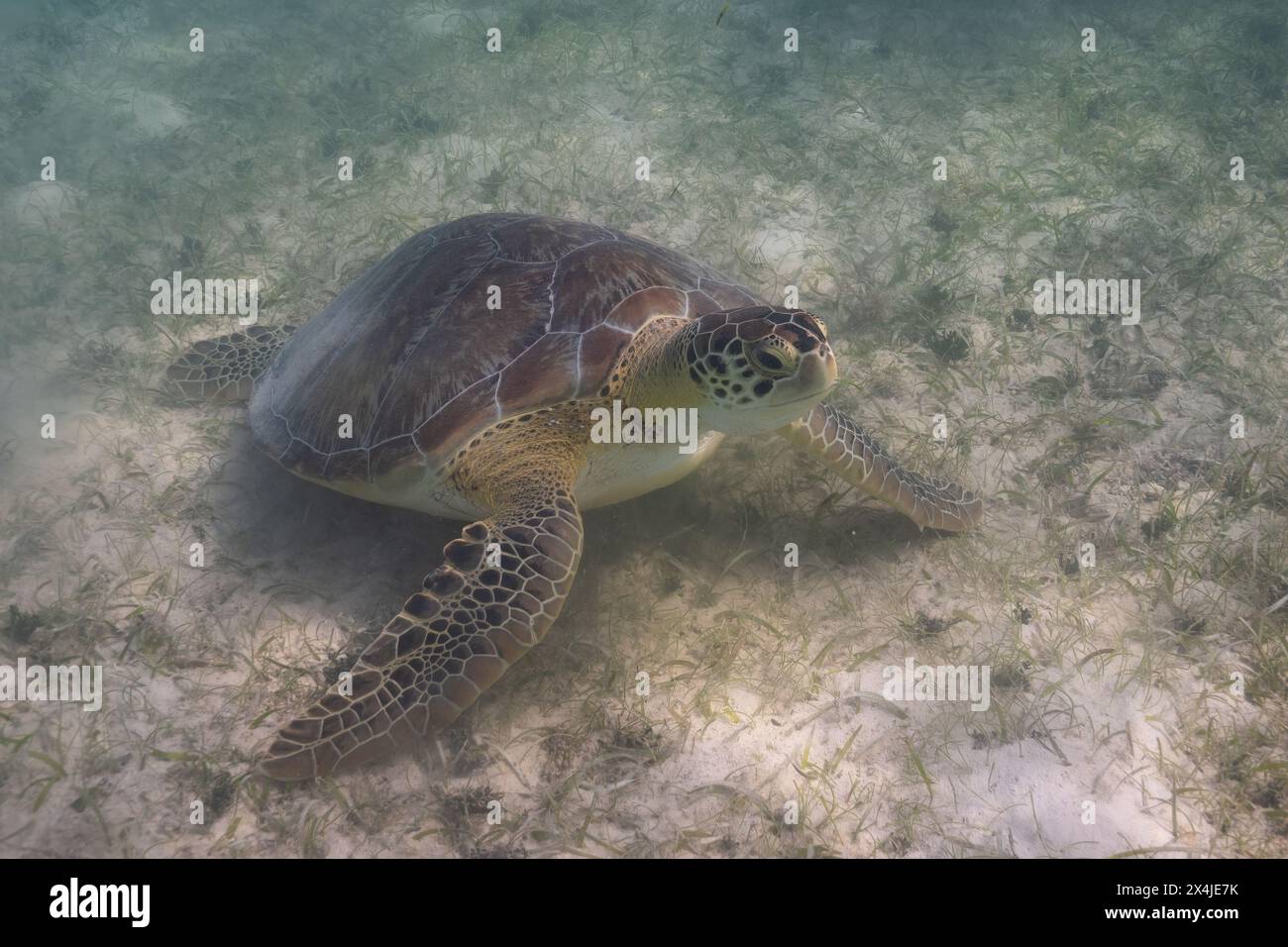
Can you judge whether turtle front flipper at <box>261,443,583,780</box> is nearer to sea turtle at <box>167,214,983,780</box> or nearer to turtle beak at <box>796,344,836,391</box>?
sea turtle at <box>167,214,983,780</box>

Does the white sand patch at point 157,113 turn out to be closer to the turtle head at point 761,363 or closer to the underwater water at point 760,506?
the underwater water at point 760,506

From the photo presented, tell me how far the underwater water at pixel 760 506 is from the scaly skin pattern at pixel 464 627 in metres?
0.22

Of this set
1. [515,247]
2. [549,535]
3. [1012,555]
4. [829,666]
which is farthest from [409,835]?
[1012,555]

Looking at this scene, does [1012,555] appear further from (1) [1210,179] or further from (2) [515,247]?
(1) [1210,179]

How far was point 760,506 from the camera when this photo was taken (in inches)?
150

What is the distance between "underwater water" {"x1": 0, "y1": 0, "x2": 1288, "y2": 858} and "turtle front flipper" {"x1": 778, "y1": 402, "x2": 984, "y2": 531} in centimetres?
17

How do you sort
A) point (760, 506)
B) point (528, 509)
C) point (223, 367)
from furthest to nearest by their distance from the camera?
point (223, 367), point (760, 506), point (528, 509)

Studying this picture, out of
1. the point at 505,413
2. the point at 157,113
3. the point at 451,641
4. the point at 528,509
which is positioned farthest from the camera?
the point at 157,113

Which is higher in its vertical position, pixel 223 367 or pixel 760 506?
pixel 223 367

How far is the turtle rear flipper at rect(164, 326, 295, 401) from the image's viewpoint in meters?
4.62

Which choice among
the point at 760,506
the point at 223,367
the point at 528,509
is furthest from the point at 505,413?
the point at 223,367

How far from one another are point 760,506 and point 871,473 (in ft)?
2.02

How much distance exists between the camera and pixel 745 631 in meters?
3.23

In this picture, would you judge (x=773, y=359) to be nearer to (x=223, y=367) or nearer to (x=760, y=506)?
(x=760, y=506)
